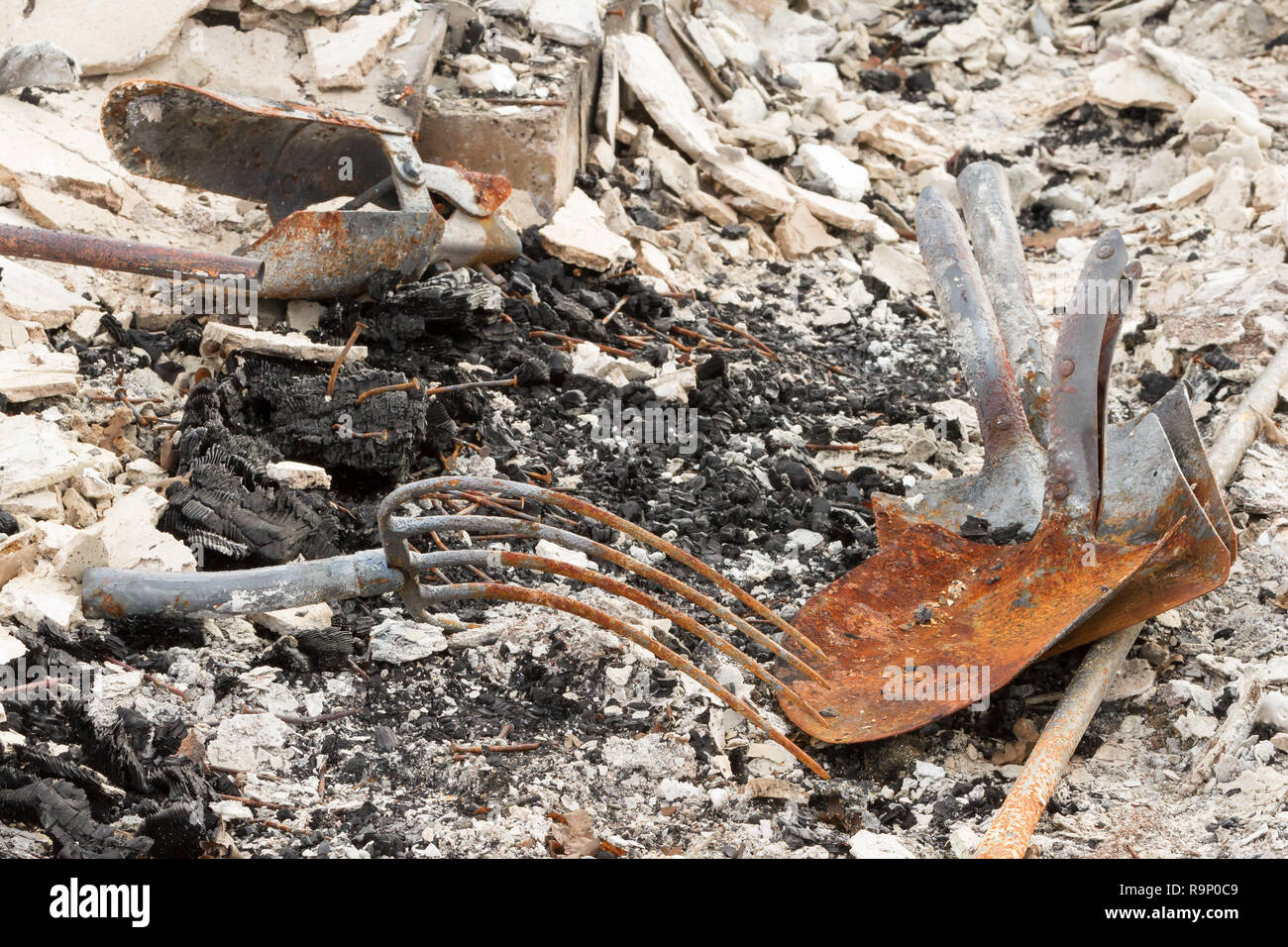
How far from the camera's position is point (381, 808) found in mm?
3092

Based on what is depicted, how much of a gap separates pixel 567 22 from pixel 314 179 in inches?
87.0

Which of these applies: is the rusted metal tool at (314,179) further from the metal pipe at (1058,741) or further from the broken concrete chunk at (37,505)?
the metal pipe at (1058,741)

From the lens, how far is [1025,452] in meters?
4.26

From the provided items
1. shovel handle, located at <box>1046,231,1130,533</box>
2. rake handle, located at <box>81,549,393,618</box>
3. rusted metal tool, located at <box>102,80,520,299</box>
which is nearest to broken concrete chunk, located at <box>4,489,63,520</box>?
rake handle, located at <box>81,549,393,618</box>

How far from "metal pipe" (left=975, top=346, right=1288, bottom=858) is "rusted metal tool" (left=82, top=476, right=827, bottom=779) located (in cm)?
58

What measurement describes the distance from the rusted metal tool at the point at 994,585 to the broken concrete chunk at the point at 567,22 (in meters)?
3.83

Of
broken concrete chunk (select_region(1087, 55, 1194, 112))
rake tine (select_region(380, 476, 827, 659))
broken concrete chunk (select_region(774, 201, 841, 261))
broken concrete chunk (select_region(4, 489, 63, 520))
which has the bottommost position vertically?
broken concrete chunk (select_region(774, 201, 841, 261))

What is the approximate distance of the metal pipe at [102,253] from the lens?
14.5ft

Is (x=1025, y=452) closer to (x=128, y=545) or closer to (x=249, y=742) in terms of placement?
(x=249, y=742)

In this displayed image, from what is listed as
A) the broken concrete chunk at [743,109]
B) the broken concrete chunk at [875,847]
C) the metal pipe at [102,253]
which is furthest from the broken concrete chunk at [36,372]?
the broken concrete chunk at [743,109]

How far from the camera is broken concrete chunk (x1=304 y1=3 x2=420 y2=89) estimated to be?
20.6ft

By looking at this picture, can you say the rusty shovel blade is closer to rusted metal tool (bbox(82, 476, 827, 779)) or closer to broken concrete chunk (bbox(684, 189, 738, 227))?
rusted metal tool (bbox(82, 476, 827, 779))

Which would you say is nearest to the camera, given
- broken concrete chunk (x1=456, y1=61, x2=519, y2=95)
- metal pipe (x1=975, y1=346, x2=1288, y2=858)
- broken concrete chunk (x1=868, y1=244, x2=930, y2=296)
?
metal pipe (x1=975, y1=346, x2=1288, y2=858)

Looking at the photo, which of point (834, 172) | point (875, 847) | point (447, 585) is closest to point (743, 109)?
point (834, 172)
